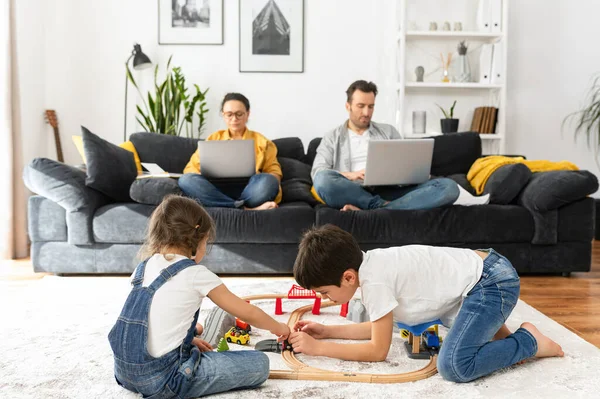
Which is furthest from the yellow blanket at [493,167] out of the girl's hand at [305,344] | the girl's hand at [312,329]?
the girl's hand at [305,344]

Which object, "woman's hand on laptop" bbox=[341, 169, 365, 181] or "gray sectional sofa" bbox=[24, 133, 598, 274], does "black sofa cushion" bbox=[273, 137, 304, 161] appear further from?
"gray sectional sofa" bbox=[24, 133, 598, 274]

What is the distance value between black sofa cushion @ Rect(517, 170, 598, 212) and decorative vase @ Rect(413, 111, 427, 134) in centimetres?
147

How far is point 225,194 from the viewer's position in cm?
359

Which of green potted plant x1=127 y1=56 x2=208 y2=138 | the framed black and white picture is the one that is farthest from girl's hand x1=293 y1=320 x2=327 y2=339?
the framed black and white picture

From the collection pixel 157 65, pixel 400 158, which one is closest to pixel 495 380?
pixel 400 158

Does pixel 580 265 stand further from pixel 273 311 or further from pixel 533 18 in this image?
pixel 533 18

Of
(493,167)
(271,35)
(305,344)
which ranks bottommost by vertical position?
(305,344)

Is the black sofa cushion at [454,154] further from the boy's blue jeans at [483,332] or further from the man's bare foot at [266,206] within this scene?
the boy's blue jeans at [483,332]

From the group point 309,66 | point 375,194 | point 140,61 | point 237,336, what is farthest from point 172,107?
point 237,336

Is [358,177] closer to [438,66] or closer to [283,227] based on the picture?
[283,227]

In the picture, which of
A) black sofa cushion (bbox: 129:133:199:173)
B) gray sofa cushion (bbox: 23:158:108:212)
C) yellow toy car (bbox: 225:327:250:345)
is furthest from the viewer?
black sofa cushion (bbox: 129:133:199:173)

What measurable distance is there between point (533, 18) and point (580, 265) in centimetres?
239

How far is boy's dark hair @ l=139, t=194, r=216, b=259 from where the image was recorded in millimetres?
1679

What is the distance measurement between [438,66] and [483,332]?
3.49m
